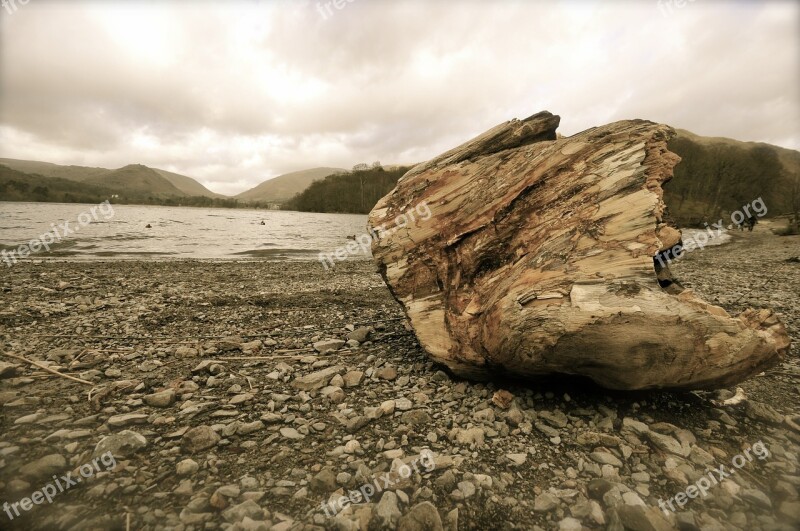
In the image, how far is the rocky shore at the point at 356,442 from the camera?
11.6 feet

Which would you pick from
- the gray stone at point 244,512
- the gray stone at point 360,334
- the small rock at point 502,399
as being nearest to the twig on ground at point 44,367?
the gray stone at point 244,512

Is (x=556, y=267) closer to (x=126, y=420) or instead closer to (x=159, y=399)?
(x=159, y=399)

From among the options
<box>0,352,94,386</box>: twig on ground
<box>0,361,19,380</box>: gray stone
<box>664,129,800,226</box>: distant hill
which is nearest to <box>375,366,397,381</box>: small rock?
<box>0,352,94,386</box>: twig on ground

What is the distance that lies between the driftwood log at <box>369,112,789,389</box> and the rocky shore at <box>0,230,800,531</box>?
2.43ft

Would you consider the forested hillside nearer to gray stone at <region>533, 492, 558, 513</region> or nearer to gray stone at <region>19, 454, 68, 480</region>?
gray stone at <region>19, 454, 68, 480</region>

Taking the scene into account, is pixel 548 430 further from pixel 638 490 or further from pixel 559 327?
pixel 559 327

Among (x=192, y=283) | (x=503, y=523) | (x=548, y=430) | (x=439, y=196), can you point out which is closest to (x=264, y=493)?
(x=503, y=523)

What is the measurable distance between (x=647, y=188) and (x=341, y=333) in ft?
22.9

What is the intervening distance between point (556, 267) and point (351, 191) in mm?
141830

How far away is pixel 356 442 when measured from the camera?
15.1 ft

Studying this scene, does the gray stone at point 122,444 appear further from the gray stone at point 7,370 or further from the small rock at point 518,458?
the small rock at point 518,458

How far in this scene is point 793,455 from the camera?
428 cm

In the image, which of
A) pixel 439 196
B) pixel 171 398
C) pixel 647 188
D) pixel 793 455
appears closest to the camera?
pixel 793 455

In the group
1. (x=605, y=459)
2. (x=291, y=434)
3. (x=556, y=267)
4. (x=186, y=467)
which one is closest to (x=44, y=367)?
(x=186, y=467)
